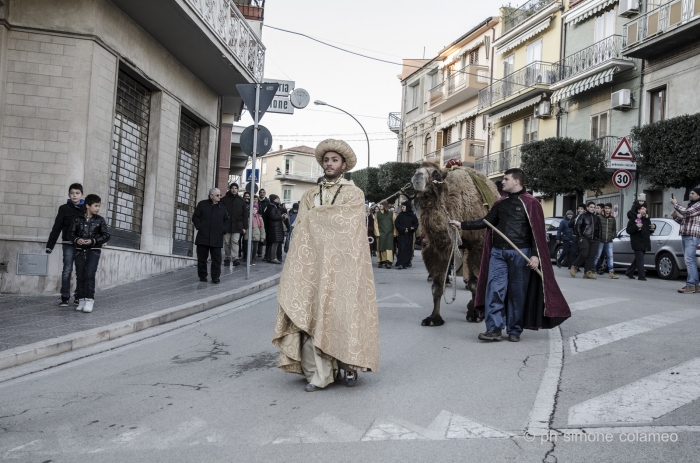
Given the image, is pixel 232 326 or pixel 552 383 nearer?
pixel 552 383

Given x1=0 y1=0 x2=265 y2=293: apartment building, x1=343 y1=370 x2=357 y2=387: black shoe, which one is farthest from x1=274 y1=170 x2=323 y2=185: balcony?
x1=343 y1=370 x2=357 y2=387: black shoe

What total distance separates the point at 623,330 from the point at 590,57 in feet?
85.6

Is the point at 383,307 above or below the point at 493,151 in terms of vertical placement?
below

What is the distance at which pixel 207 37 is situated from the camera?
1460 cm

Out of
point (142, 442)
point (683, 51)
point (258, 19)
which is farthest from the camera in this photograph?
point (683, 51)

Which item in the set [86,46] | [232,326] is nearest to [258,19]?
[86,46]

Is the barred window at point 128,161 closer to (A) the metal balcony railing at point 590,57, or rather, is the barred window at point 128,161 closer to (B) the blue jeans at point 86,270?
(B) the blue jeans at point 86,270

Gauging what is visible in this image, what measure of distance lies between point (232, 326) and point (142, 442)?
15.7 feet

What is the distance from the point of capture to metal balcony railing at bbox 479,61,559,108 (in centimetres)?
3509

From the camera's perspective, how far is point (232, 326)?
900 centimetres

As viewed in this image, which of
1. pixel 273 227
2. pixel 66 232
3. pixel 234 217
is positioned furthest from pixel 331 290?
pixel 273 227

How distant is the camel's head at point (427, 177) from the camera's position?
332 inches

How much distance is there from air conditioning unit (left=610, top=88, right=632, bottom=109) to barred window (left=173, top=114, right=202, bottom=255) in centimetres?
1741

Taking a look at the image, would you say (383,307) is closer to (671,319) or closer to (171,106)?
(671,319)
